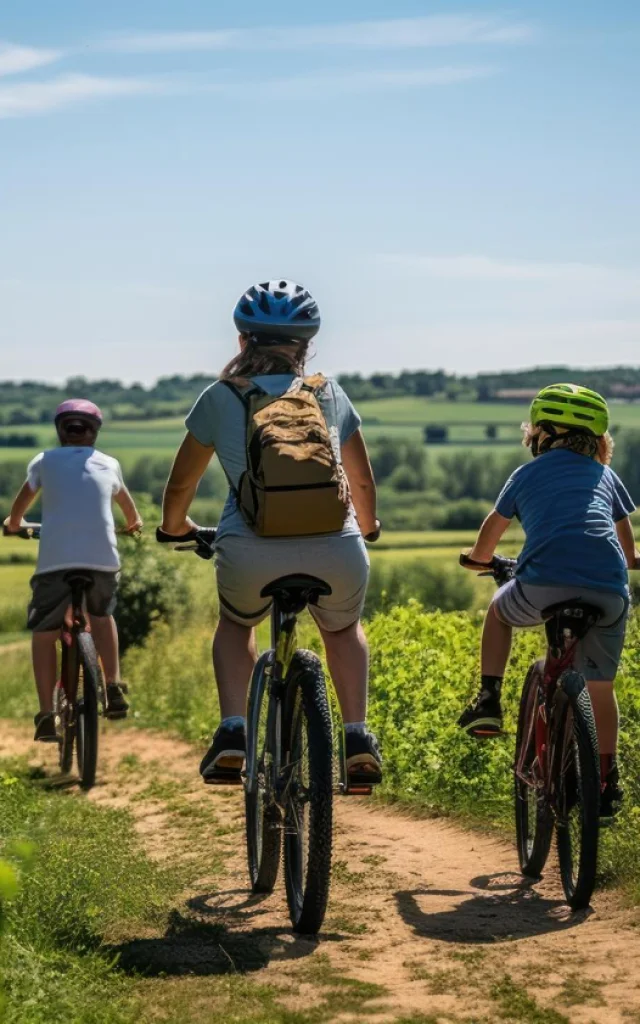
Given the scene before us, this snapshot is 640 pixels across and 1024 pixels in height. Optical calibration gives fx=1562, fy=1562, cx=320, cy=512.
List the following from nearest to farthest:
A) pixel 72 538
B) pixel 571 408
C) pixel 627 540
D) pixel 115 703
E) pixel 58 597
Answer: pixel 571 408 < pixel 627 540 < pixel 72 538 < pixel 58 597 < pixel 115 703

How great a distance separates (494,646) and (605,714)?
24.5 inches

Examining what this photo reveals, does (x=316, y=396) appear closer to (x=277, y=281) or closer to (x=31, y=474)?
(x=277, y=281)

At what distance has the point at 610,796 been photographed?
5984 millimetres

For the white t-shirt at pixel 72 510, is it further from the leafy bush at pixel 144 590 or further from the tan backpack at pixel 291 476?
the leafy bush at pixel 144 590

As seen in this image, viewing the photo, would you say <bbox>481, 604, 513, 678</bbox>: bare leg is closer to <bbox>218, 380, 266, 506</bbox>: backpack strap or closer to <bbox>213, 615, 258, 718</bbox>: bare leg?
<bbox>213, 615, 258, 718</bbox>: bare leg

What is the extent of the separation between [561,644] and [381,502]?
73.1m

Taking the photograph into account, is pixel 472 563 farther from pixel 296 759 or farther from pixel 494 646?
pixel 296 759

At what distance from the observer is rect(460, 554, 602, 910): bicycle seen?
5637 millimetres

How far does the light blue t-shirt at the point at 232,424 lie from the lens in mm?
5539

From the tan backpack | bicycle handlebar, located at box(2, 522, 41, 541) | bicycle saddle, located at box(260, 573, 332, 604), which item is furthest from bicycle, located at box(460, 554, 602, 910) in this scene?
bicycle handlebar, located at box(2, 522, 41, 541)

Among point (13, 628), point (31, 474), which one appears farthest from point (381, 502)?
point (31, 474)

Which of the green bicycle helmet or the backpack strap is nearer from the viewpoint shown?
the backpack strap

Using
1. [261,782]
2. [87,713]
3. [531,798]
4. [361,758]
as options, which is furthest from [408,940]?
[87,713]

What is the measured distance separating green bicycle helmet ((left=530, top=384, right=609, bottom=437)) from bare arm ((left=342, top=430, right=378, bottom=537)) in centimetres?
72
